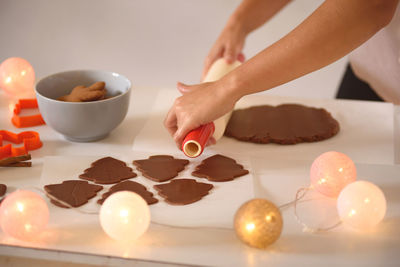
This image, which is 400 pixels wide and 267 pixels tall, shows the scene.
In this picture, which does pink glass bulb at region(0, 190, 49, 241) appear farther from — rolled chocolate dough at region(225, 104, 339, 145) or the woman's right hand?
the woman's right hand

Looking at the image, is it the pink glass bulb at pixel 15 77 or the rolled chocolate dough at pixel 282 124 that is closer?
the rolled chocolate dough at pixel 282 124

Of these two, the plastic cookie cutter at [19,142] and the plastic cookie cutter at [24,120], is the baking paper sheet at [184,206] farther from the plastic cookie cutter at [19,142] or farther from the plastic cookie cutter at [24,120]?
the plastic cookie cutter at [24,120]

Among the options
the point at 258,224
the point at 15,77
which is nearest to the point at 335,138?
the point at 258,224

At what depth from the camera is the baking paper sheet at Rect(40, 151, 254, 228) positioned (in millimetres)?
916

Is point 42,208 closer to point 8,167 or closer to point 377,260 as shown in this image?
point 8,167

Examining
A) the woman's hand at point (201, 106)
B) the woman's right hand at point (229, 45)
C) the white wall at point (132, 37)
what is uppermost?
the woman's right hand at point (229, 45)

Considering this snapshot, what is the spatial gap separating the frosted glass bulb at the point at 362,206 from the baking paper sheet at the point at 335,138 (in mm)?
299

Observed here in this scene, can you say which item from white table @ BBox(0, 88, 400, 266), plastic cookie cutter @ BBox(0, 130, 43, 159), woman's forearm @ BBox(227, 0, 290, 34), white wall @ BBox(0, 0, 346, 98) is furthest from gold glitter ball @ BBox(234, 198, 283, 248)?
white wall @ BBox(0, 0, 346, 98)

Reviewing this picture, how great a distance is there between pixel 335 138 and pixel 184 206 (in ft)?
1.70

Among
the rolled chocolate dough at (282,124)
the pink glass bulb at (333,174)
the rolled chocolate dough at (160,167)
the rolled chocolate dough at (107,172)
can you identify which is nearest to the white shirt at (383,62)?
the rolled chocolate dough at (282,124)

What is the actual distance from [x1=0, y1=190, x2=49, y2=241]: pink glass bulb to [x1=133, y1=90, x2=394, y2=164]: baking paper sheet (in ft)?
1.28

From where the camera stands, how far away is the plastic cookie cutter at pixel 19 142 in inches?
44.7

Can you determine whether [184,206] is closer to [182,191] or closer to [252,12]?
[182,191]

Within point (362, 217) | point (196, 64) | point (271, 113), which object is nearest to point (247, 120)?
point (271, 113)
